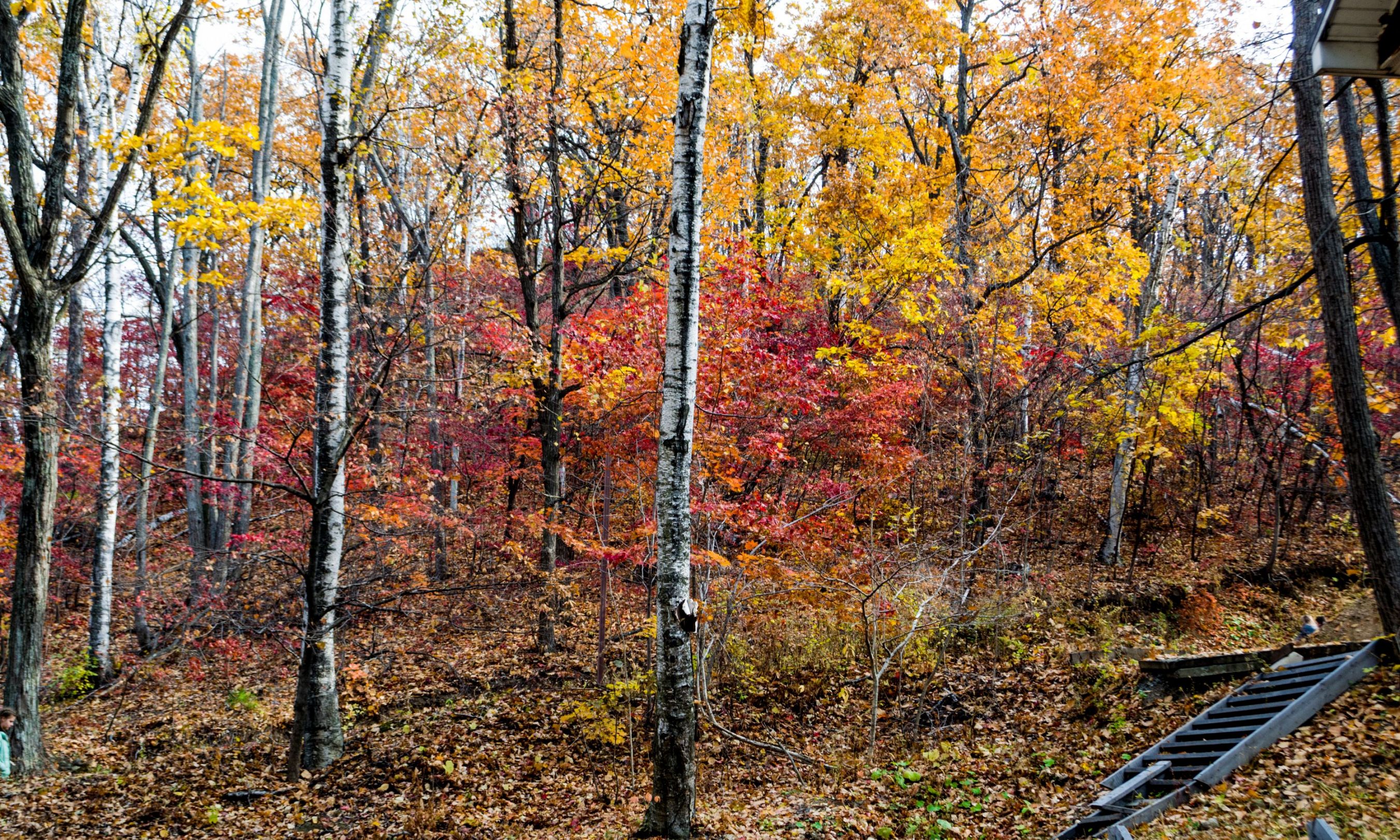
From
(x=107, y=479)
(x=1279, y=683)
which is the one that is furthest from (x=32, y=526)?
(x=1279, y=683)

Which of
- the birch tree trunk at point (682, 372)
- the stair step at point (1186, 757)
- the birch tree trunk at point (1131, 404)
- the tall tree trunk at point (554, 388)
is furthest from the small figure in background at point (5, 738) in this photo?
the birch tree trunk at point (1131, 404)

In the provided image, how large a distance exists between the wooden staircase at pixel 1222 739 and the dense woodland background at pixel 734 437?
0.74ft

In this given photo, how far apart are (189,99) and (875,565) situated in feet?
51.1

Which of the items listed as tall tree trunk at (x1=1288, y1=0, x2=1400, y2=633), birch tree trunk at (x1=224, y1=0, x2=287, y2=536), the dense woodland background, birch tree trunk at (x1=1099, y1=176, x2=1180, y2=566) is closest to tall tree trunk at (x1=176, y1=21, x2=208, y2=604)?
the dense woodland background

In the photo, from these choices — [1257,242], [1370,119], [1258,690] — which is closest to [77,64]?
[1257,242]

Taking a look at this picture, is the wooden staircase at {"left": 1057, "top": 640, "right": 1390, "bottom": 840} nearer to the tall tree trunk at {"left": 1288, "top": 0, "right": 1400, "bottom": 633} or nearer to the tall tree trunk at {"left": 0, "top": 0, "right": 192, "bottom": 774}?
the tall tree trunk at {"left": 1288, "top": 0, "right": 1400, "bottom": 633}

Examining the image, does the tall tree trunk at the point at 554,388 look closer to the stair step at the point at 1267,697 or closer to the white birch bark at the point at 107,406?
the white birch bark at the point at 107,406

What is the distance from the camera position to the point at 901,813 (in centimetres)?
648

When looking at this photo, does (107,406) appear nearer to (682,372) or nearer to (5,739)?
(5,739)

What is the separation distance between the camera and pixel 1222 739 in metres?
5.96

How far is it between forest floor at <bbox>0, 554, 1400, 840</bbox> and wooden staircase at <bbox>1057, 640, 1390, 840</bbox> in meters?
0.13

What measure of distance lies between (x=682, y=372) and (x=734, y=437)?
429cm

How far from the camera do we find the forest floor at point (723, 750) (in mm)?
5602

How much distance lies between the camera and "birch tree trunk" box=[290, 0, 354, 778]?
21.8 ft
